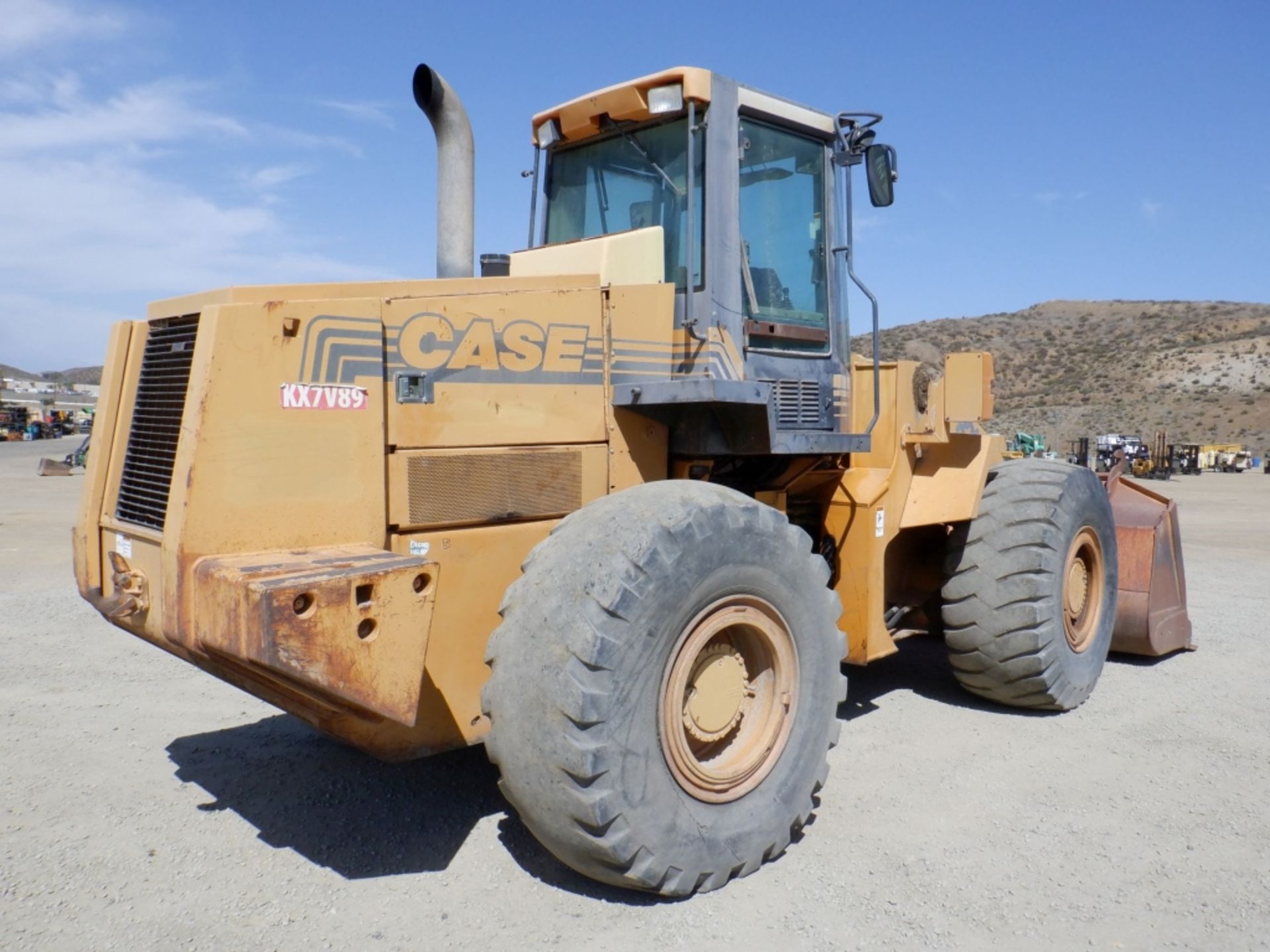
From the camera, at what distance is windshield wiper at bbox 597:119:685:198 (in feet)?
15.5

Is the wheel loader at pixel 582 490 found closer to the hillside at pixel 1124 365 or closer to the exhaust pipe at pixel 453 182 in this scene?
the exhaust pipe at pixel 453 182

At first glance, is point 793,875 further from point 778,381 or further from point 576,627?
point 778,381

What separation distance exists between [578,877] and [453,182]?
3142mm

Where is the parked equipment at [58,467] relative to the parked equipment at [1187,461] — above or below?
above

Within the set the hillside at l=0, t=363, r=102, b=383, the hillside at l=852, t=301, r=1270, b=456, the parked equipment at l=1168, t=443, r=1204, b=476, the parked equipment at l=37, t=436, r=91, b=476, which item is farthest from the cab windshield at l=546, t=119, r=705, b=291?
the hillside at l=0, t=363, r=102, b=383

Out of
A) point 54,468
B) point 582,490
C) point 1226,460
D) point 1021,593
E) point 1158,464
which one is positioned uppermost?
point 582,490

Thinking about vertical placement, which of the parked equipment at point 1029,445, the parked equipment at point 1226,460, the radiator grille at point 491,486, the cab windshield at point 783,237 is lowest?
the parked equipment at point 1226,460

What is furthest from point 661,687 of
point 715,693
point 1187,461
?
point 1187,461

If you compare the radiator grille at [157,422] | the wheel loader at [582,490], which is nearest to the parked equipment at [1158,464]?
the wheel loader at [582,490]

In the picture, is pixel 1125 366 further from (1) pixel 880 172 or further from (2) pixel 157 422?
(2) pixel 157 422

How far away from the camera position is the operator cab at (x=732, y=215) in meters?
4.57

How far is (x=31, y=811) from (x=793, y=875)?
125 inches

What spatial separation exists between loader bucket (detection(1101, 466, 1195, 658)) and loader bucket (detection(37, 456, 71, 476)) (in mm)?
27171

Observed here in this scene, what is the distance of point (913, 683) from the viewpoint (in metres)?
6.84
